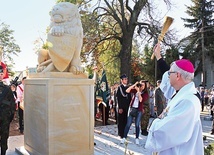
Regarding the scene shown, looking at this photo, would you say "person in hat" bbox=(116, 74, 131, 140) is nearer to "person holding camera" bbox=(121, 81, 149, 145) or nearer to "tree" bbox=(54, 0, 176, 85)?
"person holding camera" bbox=(121, 81, 149, 145)

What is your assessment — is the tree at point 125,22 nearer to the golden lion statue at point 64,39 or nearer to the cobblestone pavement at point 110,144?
the cobblestone pavement at point 110,144

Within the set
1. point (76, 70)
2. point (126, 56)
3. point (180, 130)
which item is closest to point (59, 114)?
point (76, 70)

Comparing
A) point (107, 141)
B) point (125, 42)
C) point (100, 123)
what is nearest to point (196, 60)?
point (125, 42)

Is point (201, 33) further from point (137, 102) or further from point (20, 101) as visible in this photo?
point (20, 101)

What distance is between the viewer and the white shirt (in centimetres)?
232

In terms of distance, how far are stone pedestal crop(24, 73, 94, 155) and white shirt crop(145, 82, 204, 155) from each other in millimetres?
2742

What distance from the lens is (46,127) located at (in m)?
4.76

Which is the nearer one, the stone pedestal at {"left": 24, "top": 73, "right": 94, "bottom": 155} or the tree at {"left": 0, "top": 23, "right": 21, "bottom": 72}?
the stone pedestal at {"left": 24, "top": 73, "right": 94, "bottom": 155}

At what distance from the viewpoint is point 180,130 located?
2324 mm

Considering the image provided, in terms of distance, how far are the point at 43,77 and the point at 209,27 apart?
32990 mm

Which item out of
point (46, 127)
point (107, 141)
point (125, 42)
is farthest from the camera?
point (125, 42)

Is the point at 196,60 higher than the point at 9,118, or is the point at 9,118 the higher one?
the point at 196,60

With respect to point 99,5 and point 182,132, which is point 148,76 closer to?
point 99,5

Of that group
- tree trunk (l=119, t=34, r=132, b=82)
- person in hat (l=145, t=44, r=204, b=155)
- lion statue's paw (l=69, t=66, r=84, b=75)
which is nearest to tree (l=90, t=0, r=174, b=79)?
tree trunk (l=119, t=34, r=132, b=82)
